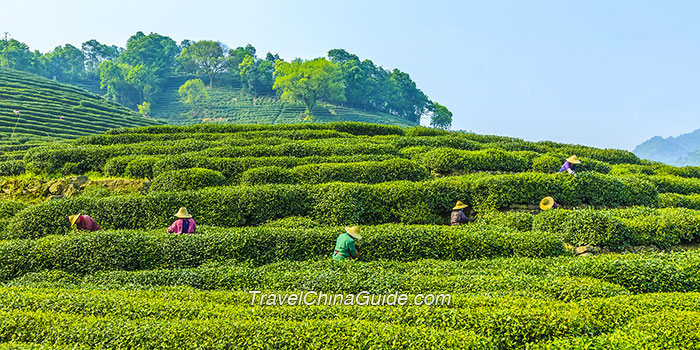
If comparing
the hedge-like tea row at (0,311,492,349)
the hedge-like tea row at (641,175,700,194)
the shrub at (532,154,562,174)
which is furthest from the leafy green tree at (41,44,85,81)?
the hedge-like tea row at (641,175,700,194)

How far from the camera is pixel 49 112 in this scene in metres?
47.1

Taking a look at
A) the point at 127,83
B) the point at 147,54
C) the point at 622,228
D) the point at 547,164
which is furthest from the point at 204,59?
the point at 622,228

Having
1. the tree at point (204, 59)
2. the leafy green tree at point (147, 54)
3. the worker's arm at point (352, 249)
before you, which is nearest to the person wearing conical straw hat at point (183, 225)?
the worker's arm at point (352, 249)

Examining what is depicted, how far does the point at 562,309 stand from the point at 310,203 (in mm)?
8871

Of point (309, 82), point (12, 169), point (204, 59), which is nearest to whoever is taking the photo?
point (12, 169)

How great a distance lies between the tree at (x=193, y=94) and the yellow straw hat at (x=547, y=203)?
82876mm

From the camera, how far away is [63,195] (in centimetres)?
1600

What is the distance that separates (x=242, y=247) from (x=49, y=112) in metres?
49.3

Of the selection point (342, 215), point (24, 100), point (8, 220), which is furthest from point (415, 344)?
point (24, 100)

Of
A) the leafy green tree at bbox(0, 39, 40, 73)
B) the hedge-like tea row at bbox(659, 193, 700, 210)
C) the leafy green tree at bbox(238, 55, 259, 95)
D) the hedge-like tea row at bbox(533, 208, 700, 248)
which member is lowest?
the hedge-like tea row at bbox(533, 208, 700, 248)

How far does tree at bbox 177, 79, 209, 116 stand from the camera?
8575 cm

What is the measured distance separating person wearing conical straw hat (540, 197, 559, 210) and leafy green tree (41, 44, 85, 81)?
121m

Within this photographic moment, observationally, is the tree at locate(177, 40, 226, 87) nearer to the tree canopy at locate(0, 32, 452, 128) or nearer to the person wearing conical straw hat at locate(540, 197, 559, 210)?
the tree canopy at locate(0, 32, 452, 128)

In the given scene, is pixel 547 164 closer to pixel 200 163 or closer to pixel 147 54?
pixel 200 163
